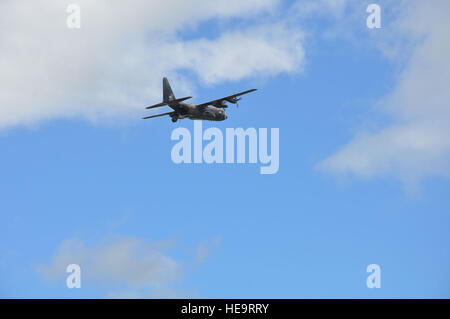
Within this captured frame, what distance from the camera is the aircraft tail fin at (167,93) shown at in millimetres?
99312

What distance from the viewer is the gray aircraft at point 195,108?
99438mm

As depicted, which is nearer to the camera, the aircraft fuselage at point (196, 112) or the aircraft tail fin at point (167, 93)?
the aircraft tail fin at point (167, 93)

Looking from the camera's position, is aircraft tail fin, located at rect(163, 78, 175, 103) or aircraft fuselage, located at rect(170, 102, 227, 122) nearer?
aircraft tail fin, located at rect(163, 78, 175, 103)

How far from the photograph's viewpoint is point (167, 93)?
9950cm

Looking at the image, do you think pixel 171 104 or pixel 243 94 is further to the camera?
pixel 243 94

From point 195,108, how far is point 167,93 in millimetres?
6271

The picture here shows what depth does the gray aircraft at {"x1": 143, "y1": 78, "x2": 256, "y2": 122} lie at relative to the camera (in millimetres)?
99438
